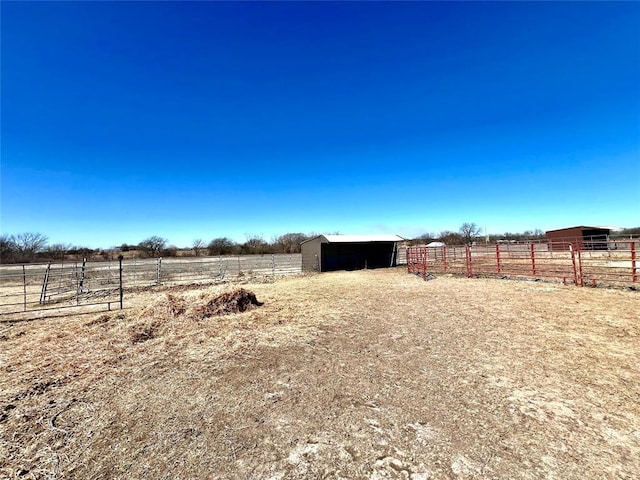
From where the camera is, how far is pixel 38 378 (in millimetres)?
4152

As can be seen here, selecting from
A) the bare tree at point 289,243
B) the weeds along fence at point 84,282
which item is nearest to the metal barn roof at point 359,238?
the weeds along fence at point 84,282

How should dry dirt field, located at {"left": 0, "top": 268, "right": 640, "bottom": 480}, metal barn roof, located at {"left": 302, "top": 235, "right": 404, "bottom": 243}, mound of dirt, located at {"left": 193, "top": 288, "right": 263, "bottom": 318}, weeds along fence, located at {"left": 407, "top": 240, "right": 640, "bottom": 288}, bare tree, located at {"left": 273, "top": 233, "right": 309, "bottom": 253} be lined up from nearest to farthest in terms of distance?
dry dirt field, located at {"left": 0, "top": 268, "right": 640, "bottom": 480}
mound of dirt, located at {"left": 193, "top": 288, "right": 263, "bottom": 318}
weeds along fence, located at {"left": 407, "top": 240, "right": 640, "bottom": 288}
metal barn roof, located at {"left": 302, "top": 235, "right": 404, "bottom": 243}
bare tree, located at {"left": 273, "top": 233, "right": 309, "bottom": 253}

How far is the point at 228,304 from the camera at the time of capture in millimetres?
8062

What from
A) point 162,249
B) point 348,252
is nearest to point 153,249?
point 162,249

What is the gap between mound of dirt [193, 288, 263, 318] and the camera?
759 centimetres

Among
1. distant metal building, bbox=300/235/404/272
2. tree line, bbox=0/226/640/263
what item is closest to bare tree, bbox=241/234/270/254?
tree line, bbox=0/226/640/263

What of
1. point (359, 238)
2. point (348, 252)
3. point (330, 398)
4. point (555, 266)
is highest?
point (359, 238)

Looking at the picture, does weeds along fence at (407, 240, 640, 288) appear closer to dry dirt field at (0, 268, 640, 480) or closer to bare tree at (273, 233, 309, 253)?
dry dirt field at (0, 268, 640, 480)

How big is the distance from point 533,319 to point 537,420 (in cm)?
432

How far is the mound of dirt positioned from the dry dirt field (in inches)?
31.0

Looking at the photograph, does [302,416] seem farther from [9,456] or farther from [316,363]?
[9,456]

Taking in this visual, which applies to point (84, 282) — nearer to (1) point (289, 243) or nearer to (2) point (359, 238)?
(2) point (359, 238)

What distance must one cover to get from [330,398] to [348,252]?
18.0 m

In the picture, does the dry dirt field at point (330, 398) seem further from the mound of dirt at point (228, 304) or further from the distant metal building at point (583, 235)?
the distant metal building at point (583, 235)
